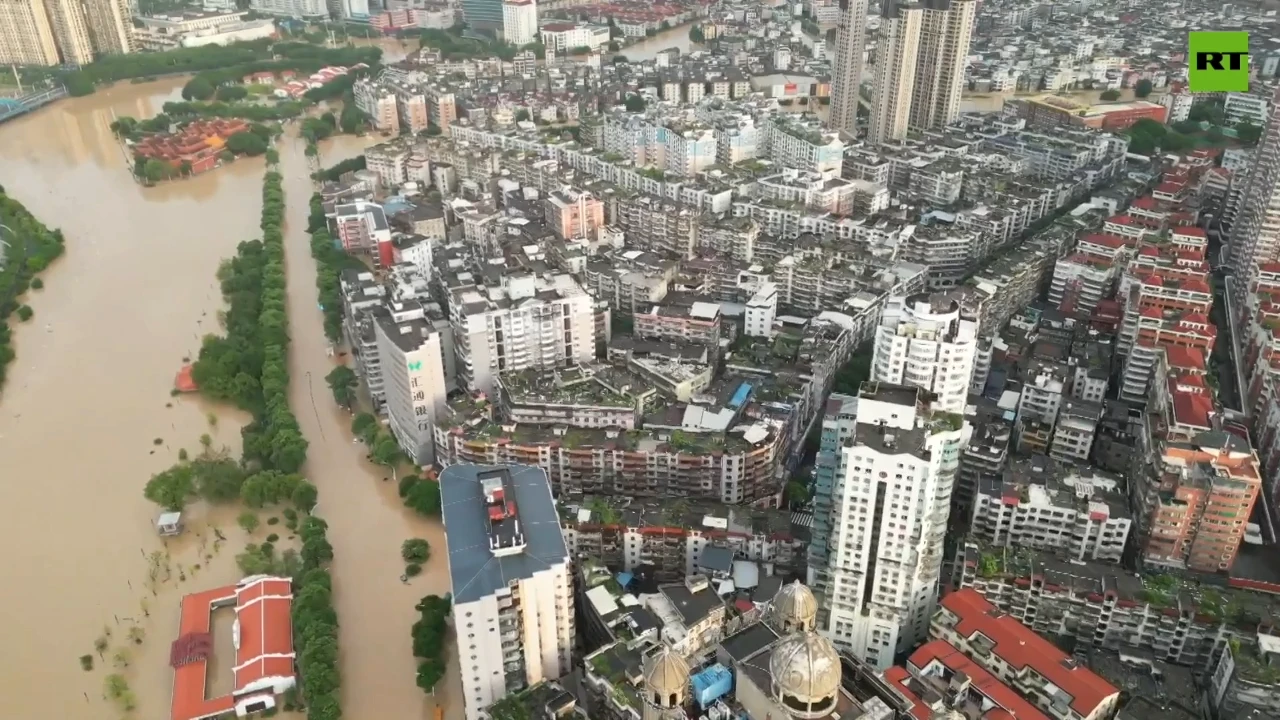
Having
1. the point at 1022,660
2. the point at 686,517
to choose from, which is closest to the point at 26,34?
the point at 686,517

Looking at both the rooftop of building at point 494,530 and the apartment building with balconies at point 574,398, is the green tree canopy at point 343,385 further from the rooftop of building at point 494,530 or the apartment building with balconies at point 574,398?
the rooftop of building at point 494,530

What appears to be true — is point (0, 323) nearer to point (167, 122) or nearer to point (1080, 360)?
point (167, 122)

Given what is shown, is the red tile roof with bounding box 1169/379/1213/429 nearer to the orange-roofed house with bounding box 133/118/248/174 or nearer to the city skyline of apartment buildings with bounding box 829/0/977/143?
the city skyline of apartment buildings with bounding box 829/0/977/143

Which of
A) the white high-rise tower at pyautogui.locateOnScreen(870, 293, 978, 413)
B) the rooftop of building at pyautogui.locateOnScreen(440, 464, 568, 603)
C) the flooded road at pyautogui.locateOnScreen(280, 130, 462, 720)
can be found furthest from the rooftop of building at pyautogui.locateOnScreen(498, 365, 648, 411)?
the white high-rise tower at pyautogui.locateOnScreen(870, 293, 978, 413)

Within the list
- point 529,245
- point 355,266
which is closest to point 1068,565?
point 529,245

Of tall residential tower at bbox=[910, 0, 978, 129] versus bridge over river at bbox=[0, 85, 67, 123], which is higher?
tall residential tower at bbox=[910, 0, 978, 129]

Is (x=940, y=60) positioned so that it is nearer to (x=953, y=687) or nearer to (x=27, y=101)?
(x=953, y=687)

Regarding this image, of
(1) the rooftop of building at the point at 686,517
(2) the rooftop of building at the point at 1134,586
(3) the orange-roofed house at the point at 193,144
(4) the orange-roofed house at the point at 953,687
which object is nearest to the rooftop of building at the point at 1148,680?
(2) the rooftop of building at the point at 1134,586
